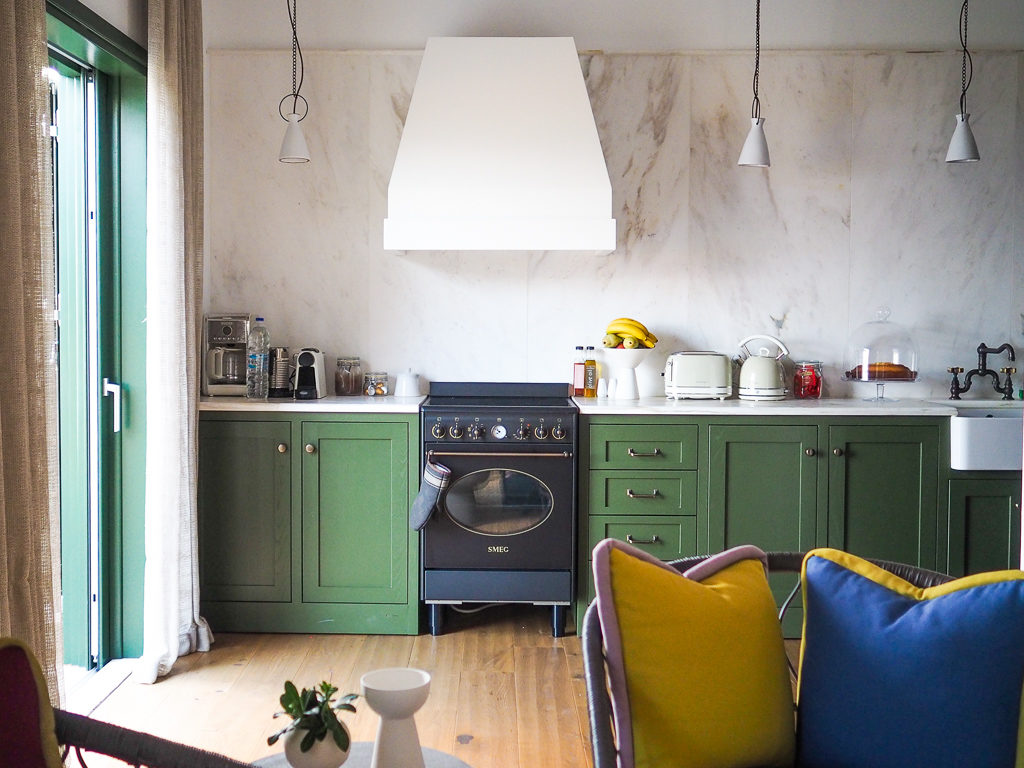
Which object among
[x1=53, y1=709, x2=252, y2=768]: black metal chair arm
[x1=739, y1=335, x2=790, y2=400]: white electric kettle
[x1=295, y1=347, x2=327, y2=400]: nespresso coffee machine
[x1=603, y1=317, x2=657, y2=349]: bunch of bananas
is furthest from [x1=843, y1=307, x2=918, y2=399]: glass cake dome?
[x1=53, y1=709, x2=252, y2=768]: black metal chair arm

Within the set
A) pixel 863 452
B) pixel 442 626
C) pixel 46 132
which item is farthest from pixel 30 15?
pixel 863 452

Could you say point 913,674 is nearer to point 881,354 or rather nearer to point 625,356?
point 625,356

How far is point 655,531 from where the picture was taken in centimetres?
344

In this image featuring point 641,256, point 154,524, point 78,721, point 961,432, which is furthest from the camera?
point 641,256

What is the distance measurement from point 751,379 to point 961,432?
768 mm

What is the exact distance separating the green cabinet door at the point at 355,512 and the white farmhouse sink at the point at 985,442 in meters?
2.00

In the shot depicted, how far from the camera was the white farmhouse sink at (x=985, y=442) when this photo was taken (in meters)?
3.33

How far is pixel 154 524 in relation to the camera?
300 centimetres

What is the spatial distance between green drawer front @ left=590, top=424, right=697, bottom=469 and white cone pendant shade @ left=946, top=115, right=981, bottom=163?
59.7 inches

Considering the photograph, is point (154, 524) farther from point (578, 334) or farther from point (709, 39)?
point (709, 39)

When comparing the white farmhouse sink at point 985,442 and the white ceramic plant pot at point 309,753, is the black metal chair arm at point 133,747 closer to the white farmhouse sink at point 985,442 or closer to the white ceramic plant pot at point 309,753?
the white ceramic plant pot at point 309,753

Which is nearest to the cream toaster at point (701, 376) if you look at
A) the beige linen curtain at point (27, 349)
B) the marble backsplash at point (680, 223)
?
the marble backsplash at point (680, 223)

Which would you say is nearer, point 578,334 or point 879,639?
point 879,639

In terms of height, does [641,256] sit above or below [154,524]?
above
